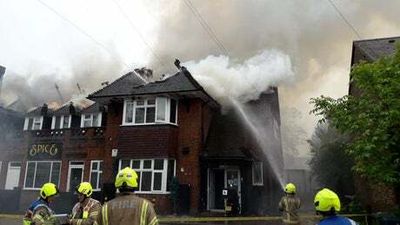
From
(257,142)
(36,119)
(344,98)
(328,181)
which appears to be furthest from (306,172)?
(344,98)

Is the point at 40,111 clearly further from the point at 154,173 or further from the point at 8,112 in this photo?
the point at 154,173

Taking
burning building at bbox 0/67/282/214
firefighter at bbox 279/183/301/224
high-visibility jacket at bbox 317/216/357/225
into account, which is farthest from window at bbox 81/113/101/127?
high-visibility jacket at bbox 317/216/357/225

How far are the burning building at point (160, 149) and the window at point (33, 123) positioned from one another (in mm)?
1413

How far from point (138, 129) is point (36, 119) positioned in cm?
923

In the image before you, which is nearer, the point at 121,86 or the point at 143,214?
the point at 143,214

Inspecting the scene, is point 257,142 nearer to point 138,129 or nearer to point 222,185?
point 222,185

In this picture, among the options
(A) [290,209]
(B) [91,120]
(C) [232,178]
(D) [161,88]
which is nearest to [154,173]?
(C) [232,178]

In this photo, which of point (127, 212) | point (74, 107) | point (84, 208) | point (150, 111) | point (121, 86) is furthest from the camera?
point (74, 107)

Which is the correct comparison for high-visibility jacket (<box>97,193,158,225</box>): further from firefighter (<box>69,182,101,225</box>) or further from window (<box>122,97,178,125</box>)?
window (<box>122,97,178,125</box>)

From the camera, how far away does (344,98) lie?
33.9ft

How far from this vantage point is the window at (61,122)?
928 inches

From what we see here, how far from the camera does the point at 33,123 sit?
79.8ft

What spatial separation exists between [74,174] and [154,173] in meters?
5.84

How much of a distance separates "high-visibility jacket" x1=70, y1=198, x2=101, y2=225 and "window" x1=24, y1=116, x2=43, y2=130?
67.1ft
